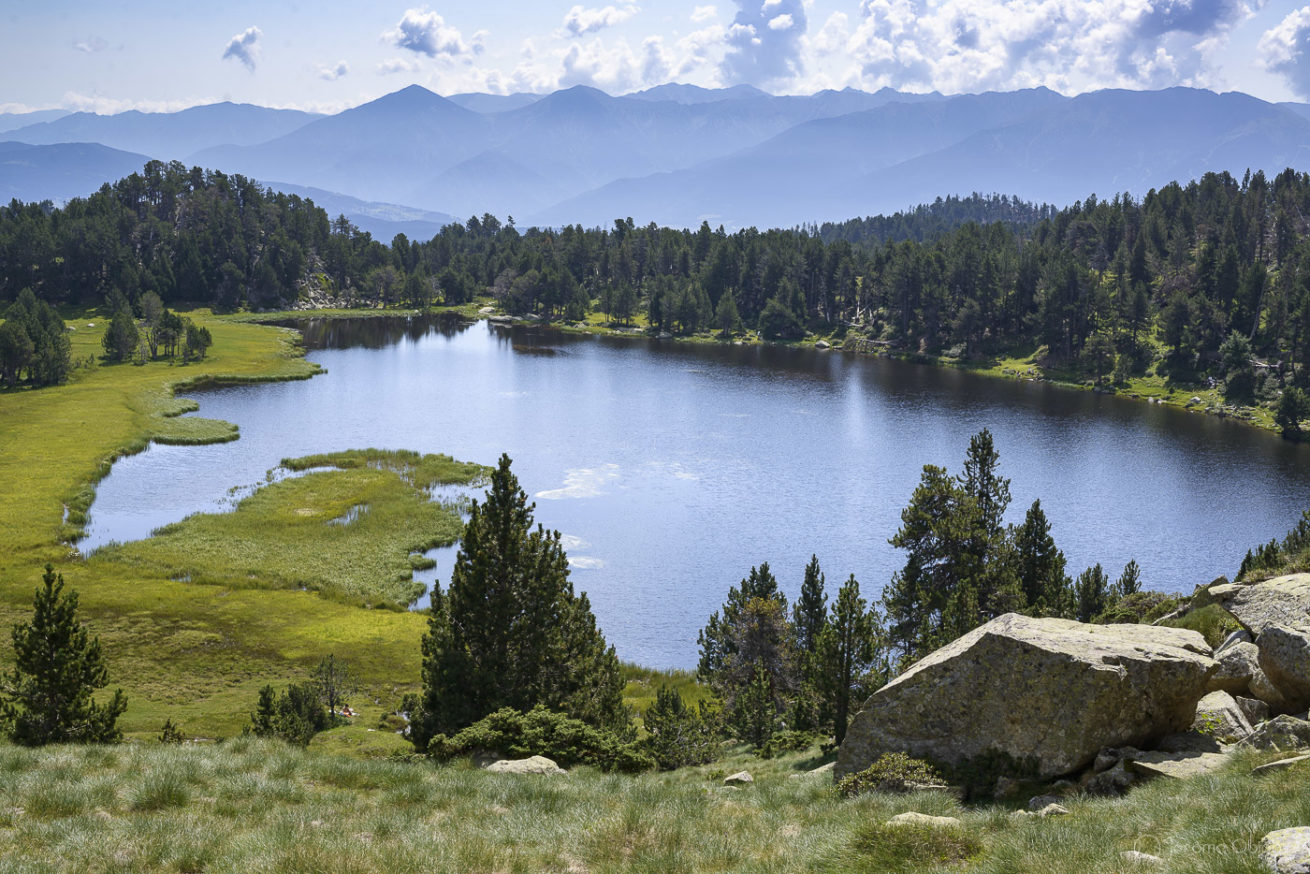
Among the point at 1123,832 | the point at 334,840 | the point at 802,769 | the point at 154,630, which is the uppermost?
the point at 1123,832

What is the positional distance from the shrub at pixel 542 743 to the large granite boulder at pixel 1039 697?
299 inches

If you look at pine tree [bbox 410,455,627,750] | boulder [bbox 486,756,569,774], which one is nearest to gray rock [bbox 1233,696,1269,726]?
boulder [bbox 486,756,569,774]

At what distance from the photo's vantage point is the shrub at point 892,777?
19234 millimetres

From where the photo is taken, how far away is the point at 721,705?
41812 mm

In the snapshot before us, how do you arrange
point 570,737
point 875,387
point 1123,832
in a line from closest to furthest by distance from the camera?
point 1123,832 → point 570,737 → point 875,387

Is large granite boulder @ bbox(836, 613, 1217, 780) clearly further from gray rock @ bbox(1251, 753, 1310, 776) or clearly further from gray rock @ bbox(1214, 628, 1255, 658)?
gray rock @ bbox(1251, 753, 1310, 776)

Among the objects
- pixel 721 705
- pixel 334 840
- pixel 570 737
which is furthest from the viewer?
pixel 721 705

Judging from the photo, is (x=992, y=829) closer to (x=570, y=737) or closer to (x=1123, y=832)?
(x=1123, y=832)

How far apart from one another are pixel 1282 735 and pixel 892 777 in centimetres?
739

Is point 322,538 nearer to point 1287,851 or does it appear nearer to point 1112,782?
point 1112,782

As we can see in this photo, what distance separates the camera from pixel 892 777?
63.7 ft

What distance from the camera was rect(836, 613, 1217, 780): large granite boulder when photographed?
59.7ft

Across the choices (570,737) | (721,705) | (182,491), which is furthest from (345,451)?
(570,737)

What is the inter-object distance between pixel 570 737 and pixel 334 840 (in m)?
11.7
